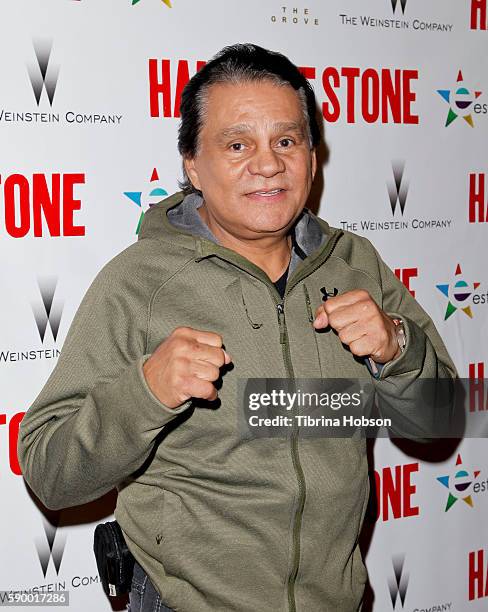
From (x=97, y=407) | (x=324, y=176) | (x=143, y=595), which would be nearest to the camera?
(x=97, y=407)

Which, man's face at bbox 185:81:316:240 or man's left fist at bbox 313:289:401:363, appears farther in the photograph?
man's face at bbox 185:81:316:240

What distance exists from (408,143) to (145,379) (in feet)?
4.13

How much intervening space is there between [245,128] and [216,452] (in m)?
0.53

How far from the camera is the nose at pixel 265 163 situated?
4.26ft

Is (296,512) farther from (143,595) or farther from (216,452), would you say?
(143,595)

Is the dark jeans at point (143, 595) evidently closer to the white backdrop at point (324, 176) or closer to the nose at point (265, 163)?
the white backdrop at point (324, 176)

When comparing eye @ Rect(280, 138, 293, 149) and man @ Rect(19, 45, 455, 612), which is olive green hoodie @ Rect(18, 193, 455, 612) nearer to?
man @ Rect(19, 45, 455, 612)

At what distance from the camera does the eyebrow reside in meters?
1.31

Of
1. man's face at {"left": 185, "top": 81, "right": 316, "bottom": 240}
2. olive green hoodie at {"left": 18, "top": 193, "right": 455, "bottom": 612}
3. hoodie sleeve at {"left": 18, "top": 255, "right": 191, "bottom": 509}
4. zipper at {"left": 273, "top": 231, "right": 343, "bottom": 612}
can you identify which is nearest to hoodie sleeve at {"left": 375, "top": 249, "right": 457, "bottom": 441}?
olive green hoodie at {"left": 18, "top": 193, "right": 455, "bottom": 612}

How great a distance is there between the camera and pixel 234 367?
1.30 metres

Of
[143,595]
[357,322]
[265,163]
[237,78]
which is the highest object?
[237,78]

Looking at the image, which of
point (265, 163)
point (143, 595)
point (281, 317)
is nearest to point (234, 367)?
point (281, 317)

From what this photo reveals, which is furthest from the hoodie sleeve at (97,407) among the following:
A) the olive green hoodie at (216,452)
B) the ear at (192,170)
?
the ear at (192,170)

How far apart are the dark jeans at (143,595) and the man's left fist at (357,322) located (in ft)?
1.79
